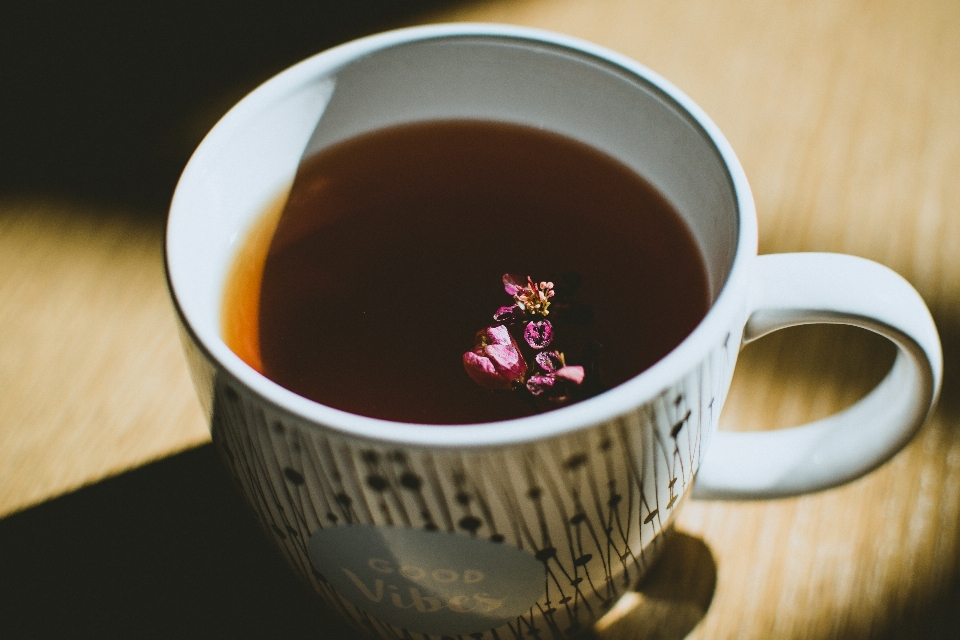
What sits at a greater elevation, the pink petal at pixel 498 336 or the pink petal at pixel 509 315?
the pink petal at pixel 498 336

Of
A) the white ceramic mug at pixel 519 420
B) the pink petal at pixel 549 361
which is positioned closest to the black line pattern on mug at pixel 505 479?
the white ceramic mug at pixel 519 420

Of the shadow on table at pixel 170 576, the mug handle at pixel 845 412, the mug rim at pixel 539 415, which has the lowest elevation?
the shadow on table at pixel 170 576

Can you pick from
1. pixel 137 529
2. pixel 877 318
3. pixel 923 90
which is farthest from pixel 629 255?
pixel 923 90

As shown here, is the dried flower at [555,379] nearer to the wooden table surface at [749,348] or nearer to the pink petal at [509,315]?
the pink petal at [509,315]

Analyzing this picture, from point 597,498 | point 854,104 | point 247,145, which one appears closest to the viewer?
point 597,498

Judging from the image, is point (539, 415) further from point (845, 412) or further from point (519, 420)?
point (845, 412)

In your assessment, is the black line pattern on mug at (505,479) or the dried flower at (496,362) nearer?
the black line pattern on mug at (505,479)

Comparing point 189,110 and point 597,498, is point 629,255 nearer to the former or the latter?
point 597,498

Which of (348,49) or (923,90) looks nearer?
(348,49)
